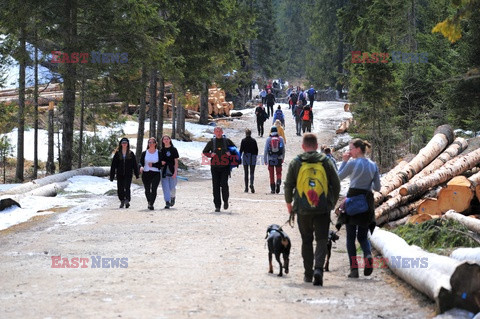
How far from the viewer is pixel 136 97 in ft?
87.7

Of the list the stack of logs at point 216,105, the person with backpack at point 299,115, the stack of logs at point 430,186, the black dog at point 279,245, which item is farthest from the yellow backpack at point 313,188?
the stack of logs at point 216,105

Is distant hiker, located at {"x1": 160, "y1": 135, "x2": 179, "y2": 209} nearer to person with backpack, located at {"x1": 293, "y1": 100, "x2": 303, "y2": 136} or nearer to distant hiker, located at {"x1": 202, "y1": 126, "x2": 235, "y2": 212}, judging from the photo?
distant hiker, located at {"x1": 202, "y1": 126, "x2": 235, "y2": 212}

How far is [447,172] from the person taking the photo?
16.7 m

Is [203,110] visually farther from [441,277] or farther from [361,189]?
[441,277]

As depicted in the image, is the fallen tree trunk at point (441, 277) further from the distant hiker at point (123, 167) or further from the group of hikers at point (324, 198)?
the distant hiker at point (123, 167)

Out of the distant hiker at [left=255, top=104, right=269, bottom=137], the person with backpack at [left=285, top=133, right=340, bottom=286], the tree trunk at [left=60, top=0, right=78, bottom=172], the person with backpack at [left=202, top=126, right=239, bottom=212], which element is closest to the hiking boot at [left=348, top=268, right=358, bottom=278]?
the person with backpack at [left=285, top=133, right=340, bottom=286]

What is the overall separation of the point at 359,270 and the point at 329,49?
6018cm

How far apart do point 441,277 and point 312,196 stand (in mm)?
2221

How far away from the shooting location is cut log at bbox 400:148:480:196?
53.0 ft

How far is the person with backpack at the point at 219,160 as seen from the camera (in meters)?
17.7

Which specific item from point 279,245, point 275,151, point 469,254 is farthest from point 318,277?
point 275,151

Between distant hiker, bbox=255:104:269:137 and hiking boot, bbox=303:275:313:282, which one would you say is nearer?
hiking boot, bbox=303:275:313:282

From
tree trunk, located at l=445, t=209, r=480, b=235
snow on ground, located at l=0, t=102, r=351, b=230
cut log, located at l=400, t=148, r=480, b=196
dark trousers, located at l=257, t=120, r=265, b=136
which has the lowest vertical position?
snow on ground, located at l=0, t=102, r=351, b=230

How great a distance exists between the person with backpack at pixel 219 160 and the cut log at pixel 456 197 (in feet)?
15.4
